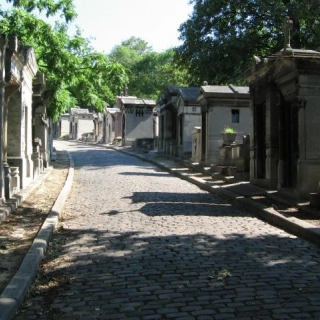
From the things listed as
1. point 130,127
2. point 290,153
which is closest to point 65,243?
point 290,153

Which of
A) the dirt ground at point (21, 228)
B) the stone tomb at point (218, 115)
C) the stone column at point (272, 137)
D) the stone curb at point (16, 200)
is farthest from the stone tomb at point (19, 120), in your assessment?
the stone tomb at point (218, 115)

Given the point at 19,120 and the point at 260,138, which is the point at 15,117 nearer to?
the point at 19,120

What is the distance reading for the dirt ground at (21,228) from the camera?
16.5ft

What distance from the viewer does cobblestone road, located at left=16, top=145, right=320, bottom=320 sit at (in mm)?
3822

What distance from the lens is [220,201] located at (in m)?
10.2

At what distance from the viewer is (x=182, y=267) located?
16.4 feet

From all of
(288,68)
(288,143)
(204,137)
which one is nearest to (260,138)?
(288,143)

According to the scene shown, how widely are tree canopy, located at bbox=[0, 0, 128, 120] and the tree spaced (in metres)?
5.94

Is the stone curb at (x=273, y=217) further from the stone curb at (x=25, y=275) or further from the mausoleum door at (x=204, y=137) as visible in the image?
the mausoleum door at (x=204, y=137)

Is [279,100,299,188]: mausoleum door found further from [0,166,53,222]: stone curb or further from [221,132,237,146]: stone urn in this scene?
[0,166,53,222]: stone curb

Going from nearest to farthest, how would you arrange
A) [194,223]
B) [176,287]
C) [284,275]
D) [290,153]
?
[176,287] → [284,275] → [194,223] → [290,153]

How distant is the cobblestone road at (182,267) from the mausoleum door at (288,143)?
5.79 feet

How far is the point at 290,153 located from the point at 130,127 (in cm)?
2746

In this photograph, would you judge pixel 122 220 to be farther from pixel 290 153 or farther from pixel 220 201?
pixel 290 153
